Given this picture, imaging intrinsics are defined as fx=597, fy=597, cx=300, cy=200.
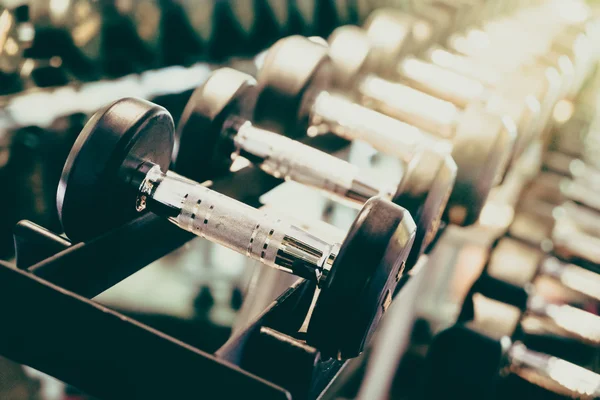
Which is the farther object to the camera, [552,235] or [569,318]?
[552,235]

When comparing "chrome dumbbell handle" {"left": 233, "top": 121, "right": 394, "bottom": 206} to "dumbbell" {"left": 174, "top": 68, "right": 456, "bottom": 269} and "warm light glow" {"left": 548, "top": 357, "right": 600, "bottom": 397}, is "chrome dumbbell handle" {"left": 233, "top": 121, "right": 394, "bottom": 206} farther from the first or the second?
"warm light glow" {"left": 548, "top": 357, "right": 600, "bottom": 397}

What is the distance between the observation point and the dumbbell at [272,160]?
59 cm

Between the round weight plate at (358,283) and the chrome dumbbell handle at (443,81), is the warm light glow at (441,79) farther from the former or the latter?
the round weight plate at (358,283)

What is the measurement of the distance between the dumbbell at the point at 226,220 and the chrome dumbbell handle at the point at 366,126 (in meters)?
0.31

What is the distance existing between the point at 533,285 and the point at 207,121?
2.34 ft

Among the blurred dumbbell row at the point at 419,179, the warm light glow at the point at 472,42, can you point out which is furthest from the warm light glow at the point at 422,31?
the warm light glow at the point at 472,42

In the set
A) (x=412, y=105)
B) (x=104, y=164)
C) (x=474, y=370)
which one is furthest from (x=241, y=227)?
(x=412, y=105)

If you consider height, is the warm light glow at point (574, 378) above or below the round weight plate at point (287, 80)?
below

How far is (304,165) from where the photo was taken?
0.66 metres

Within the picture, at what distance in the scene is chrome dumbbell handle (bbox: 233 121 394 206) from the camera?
0.66m

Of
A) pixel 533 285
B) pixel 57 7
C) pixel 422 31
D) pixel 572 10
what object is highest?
pixel 572 10

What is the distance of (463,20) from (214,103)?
1.10 meters

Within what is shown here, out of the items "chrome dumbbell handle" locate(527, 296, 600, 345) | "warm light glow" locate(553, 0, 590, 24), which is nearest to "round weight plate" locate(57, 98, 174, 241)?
"chrome dumbbell handle" locate(527, 296, 600, 345)

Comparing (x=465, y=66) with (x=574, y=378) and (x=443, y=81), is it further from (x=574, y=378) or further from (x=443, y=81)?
(x=574, y=378)
